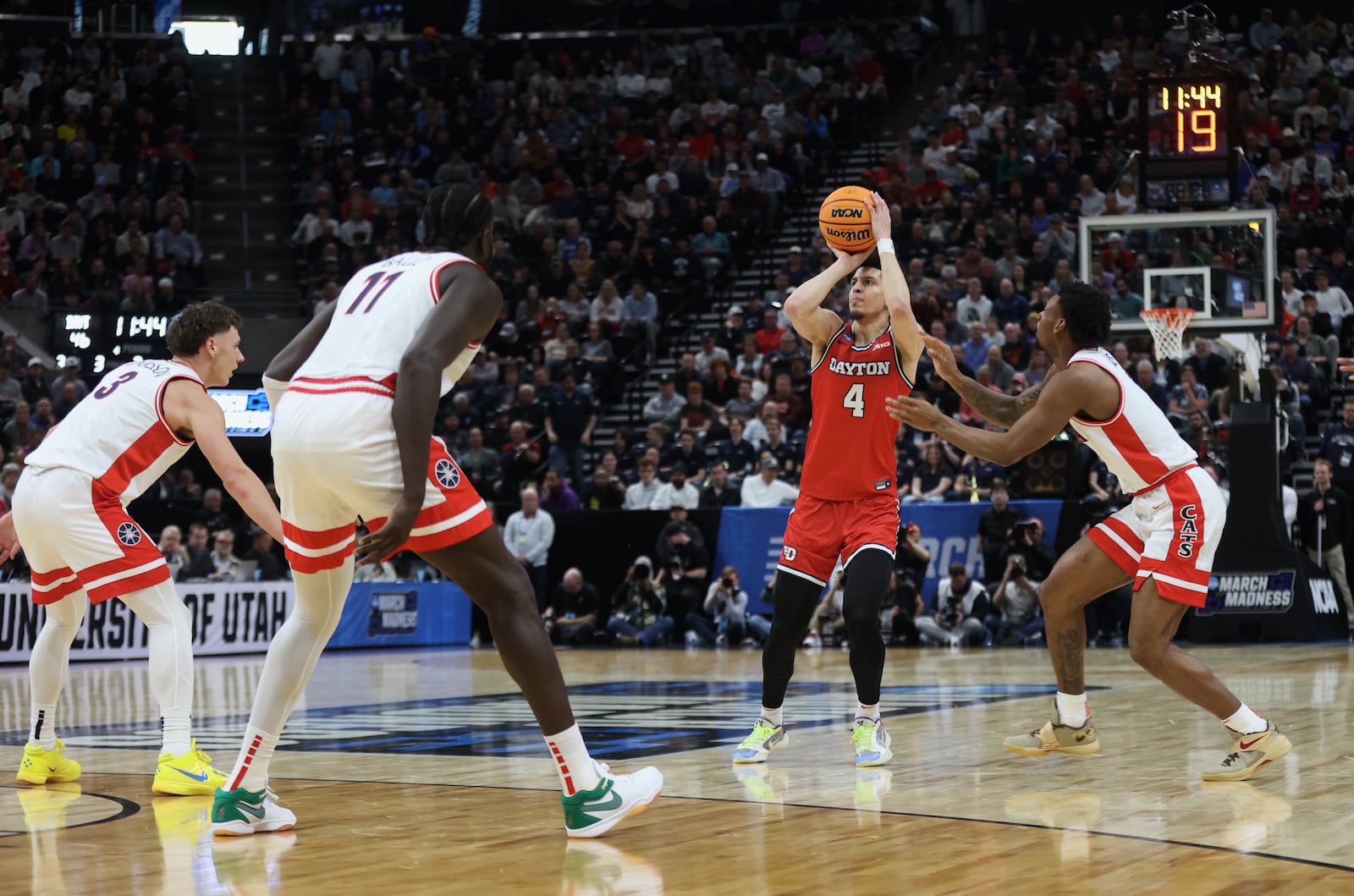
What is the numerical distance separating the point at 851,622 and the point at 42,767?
3466 millimetres

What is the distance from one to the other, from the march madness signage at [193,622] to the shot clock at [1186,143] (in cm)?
988

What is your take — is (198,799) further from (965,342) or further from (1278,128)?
(1278,128)

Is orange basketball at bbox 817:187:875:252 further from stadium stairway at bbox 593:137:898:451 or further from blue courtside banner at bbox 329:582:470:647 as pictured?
stadium stairway at bbox 593:137:898:451

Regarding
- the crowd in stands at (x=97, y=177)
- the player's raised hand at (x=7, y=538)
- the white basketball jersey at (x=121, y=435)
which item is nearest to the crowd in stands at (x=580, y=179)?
the crowd in stands at (x=97, y=177)

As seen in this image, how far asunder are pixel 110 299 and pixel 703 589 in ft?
32.6

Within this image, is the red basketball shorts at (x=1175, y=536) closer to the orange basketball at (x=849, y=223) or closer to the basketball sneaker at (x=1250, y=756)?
the basketball sneaker at (x=1250, y=756)

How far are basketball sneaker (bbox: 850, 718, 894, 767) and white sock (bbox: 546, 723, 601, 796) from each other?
1976 mm

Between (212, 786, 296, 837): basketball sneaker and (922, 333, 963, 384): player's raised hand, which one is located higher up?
(922, 333, 963, 384): player's raised hand

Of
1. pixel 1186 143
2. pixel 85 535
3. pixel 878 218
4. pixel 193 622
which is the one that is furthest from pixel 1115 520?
pixel 193 622

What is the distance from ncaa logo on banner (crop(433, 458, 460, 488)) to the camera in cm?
489

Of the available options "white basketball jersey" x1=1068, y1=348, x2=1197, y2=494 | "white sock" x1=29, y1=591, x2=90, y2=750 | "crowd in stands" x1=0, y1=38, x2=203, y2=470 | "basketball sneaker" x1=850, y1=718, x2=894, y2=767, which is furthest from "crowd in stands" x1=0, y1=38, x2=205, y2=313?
"white basketball jersey" x1=1068, y1=348, x2=1197, y2=494

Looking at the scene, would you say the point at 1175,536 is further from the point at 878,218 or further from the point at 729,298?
the point at 729,298

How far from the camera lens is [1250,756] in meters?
6.24

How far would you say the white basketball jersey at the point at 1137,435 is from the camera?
6641 mm
